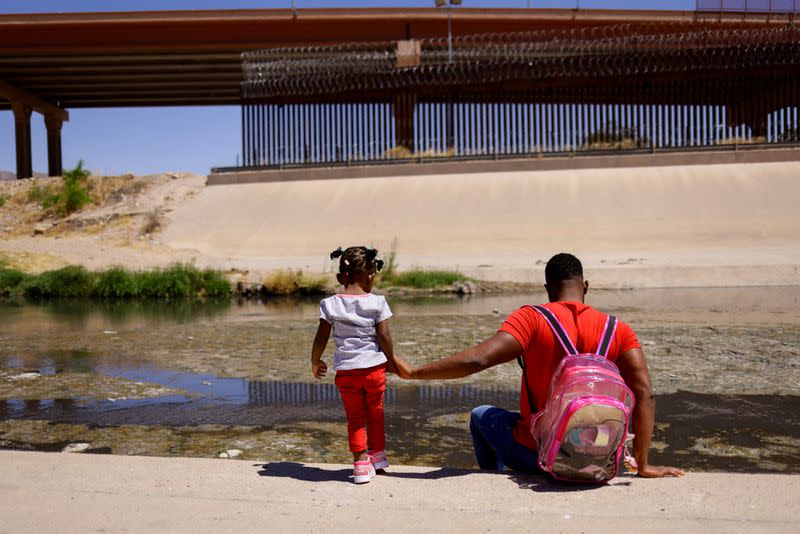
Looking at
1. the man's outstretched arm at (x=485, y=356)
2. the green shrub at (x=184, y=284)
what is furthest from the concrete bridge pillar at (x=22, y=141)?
the man's outstretched arm at (x=485, y=356)

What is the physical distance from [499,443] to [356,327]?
2.81 ft

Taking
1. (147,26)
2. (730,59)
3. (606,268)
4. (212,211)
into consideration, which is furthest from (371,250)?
(147,26)

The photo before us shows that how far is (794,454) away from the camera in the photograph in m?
4.69

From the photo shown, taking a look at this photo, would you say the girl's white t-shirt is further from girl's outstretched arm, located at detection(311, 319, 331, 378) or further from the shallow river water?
the shallow river water

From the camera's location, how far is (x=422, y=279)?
1688cm

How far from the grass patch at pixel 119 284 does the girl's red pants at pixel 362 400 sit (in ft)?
44.3

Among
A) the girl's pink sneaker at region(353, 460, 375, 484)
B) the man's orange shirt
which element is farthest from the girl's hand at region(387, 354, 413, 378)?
the man's orange shirt

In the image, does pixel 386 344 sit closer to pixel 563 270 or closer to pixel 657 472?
pixel 563 270

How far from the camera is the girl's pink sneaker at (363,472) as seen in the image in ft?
11.6

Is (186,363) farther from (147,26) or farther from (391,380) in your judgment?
(147,26)

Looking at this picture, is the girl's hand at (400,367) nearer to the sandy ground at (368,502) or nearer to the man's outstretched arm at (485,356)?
the man's outstretched arm at (485,356)

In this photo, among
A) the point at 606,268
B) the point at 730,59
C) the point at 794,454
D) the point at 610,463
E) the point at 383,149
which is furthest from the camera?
the point at 383,149

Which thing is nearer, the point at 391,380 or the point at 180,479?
the point at 180,479

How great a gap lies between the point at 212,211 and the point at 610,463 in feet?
73.0
